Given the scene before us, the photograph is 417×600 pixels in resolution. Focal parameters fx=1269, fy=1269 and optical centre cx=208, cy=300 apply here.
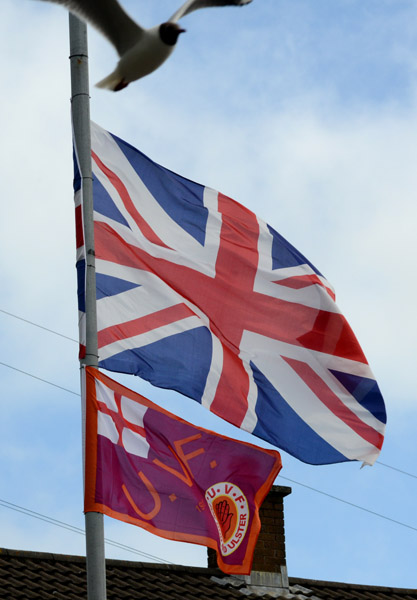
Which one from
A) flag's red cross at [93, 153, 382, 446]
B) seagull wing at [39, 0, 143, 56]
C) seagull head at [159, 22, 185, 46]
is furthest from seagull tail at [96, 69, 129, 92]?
flag's red cross at [93, 153, 382, 446]

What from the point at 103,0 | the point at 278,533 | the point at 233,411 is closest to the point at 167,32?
the point at 103,0

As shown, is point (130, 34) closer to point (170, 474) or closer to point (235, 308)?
point (170, 474)

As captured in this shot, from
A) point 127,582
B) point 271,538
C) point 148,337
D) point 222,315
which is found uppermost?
point 222,315

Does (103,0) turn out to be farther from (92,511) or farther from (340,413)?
(340,413)

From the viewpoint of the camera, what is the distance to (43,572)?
43.5 feet

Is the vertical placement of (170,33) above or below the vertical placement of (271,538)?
below

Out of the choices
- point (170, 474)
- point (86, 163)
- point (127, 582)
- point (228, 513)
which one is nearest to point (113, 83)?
point (86, 163)

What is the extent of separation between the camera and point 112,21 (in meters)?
7.54

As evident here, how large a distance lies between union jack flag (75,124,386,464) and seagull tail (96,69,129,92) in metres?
1.93

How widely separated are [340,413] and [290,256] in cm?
164

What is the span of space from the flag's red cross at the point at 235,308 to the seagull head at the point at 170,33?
11.2 ft

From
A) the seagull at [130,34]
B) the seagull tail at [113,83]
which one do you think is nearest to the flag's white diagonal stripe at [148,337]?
the seagull tail at [113,83]

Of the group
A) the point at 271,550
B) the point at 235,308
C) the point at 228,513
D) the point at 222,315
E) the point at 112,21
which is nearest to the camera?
the point at 112,21

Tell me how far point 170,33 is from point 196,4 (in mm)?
626
